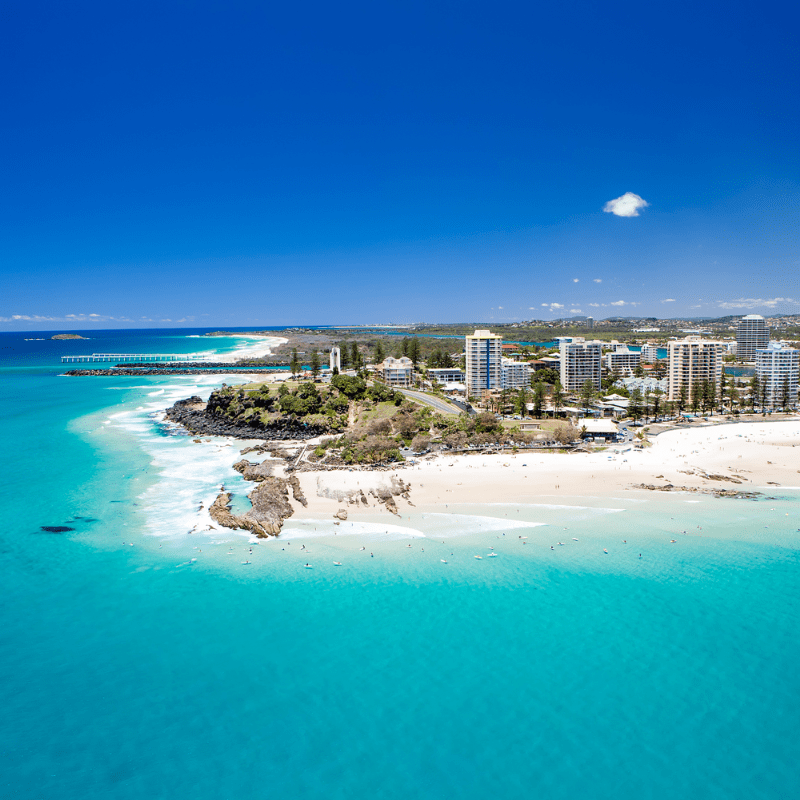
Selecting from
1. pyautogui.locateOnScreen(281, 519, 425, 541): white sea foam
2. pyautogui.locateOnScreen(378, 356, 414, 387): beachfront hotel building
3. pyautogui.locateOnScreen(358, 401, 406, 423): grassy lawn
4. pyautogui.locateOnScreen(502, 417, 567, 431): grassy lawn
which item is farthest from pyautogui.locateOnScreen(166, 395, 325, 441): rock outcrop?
pyautogui.locateOnScreen(378, 356, 414, 387): beachfront hotel building

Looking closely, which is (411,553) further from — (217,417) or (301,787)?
(217,417)

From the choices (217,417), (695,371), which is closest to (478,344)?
(695,371)

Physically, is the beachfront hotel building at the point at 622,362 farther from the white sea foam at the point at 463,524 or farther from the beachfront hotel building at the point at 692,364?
the white sea foam at the point at 463,524

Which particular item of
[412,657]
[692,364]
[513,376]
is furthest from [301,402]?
[692,364]

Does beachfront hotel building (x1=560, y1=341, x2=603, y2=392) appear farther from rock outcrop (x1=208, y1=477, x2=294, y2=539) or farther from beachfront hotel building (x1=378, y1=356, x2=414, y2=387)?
rock outcrop (x1=208, y1=477, x2=294, y2=539)

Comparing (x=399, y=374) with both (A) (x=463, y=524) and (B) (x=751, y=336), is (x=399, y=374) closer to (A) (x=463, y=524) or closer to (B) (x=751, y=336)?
(A) (x=463, y=524)
